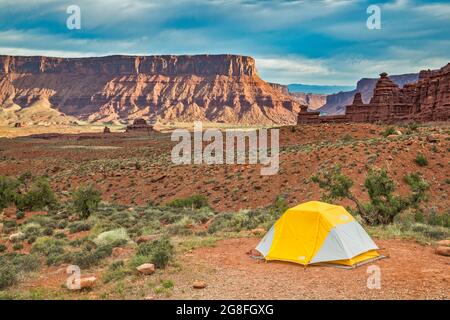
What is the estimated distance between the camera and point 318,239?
10.7 meters

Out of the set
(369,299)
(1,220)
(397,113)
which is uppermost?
(397,113)

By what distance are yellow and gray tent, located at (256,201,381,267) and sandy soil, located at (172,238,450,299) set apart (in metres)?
0.28

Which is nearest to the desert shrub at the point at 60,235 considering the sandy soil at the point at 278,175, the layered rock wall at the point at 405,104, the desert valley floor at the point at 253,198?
the desert valley floor at the point at 253,198

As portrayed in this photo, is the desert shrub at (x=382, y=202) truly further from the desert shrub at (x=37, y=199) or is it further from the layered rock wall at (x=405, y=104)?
the layered rock wall at (x=405, y=104)

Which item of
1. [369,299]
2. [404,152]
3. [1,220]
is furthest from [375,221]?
[1,220]

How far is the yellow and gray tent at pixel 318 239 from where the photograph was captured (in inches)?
408

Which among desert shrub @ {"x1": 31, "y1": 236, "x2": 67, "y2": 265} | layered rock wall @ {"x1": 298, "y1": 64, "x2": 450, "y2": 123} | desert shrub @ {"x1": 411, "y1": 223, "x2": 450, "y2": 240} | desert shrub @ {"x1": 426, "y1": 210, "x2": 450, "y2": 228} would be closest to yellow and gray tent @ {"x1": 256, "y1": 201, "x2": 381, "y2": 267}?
desert shrub @ {"x1": 411, "y1": 223, "x2": 450, "y2": 240}

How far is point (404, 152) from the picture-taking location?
2792 centimetres

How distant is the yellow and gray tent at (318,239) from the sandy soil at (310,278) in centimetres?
28

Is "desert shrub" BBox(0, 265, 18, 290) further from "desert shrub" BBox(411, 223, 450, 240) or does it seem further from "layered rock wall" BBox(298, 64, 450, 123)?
"layered rock wall" BBox(298, 64, 450, 123)

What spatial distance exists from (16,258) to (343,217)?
9.02 metres

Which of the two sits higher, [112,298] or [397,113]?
[397,113]

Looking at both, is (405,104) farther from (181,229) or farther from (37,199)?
(181,229)
